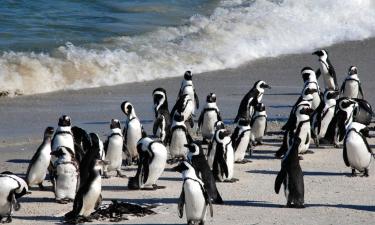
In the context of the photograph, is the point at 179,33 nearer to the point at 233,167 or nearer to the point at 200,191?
the point at 233,167

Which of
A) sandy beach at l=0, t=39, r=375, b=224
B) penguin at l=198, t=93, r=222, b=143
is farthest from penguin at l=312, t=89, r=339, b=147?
penguin at l=198, t=93, r=222, b=143

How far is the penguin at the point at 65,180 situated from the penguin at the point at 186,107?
10.8ft

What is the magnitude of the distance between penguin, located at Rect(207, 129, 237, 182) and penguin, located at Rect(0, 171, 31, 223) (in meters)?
2.45

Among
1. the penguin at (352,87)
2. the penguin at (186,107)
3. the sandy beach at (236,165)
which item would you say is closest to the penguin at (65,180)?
the sandy beach at (236,165)

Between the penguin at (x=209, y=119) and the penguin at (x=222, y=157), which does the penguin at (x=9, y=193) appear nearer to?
the penguin at (x=222, y=157)

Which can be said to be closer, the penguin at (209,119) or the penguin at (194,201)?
the penguin at (194,201)

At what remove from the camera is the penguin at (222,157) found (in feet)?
40.3

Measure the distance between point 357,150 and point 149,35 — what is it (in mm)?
11977

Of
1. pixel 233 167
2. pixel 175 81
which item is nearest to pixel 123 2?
pixel 175 81

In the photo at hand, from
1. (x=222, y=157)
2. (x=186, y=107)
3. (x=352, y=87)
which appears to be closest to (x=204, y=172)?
(x=222, y=157)

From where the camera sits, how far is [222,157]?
12352 mm

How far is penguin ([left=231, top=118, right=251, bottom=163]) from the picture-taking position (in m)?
13.4

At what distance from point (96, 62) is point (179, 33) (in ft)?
12.0

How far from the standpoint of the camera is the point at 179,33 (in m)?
24.4
